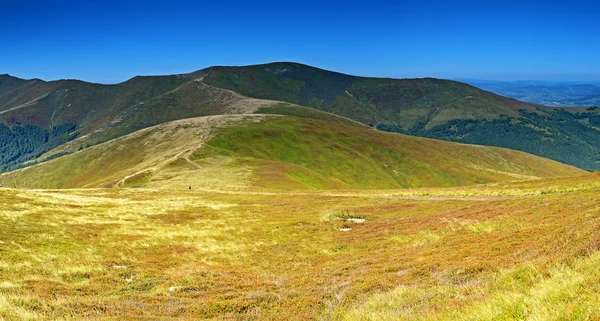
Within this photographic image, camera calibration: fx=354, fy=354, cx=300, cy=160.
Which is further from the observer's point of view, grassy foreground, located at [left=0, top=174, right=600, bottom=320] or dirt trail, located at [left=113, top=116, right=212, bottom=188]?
dirt trail, located at [left=113, top=116, right=212, bottom=188]

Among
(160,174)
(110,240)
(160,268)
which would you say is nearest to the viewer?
(160,268)

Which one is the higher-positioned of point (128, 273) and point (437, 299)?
point (437, 299)

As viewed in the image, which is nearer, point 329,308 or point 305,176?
point 329,308

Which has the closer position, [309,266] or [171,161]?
[309,266]

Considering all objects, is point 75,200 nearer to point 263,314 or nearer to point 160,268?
point 160,268

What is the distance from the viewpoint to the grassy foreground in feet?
39.3

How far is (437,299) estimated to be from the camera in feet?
41.9

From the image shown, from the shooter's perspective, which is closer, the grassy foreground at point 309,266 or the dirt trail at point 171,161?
the grassy foreground at point 309,266

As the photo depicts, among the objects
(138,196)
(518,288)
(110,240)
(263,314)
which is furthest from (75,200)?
(518,288)

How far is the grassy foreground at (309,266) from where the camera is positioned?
39.3 feet

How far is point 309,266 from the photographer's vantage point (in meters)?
24.2

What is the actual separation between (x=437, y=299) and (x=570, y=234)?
8.45 m

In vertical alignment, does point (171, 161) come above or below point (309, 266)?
above

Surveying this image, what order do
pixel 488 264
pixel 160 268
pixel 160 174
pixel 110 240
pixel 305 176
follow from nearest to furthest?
pixel 488 264 < pixel 160 268 < pixel 110 240 < pixel 160 174 < pixel 305 176
